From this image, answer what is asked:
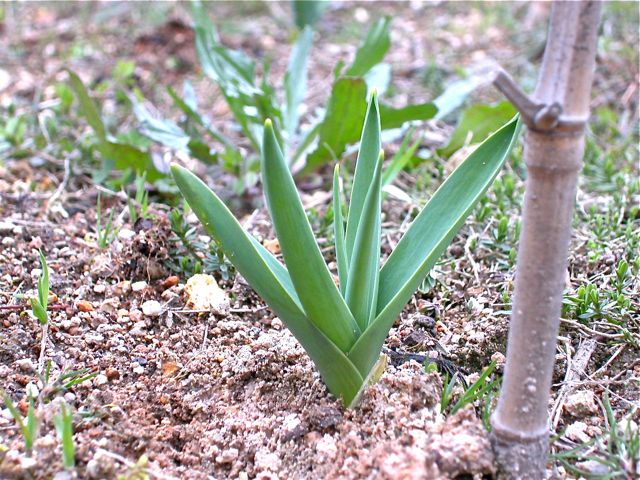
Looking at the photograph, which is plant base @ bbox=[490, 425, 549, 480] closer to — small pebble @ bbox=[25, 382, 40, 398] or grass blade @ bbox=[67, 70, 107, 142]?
small pebble @ bbox=[25, 382, 40, 398]

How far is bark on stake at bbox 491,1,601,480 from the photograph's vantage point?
0.95 meters

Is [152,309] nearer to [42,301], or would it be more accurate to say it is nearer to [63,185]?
[42,301]

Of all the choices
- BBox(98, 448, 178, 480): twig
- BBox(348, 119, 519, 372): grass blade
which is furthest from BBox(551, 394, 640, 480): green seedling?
BBox(98, 448, 178, 480): twig

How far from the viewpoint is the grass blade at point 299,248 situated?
3.74 feet

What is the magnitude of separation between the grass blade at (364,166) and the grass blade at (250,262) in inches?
8.9

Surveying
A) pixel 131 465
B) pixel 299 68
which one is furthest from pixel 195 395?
pixel 299 68

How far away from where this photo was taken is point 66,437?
3.78 ft

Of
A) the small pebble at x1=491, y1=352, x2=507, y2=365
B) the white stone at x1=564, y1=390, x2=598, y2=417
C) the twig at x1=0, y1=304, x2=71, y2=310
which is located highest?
the small pebble at x1=491, y1=352, x2=507, y2=365

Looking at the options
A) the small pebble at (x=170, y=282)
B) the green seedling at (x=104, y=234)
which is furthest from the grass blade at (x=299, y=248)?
the green seedling at (x=104, y=234)

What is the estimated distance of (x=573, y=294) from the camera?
1738 millimetres

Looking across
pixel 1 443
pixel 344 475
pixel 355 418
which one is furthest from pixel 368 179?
pixel 1 443

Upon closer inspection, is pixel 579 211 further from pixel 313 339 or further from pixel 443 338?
pixel 313 339

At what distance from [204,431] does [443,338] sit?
0.57m

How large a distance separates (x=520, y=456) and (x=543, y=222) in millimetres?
394
